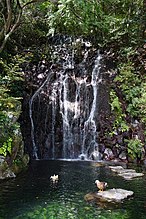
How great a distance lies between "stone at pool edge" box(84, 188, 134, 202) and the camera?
5938 mm

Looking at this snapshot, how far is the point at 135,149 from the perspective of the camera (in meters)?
11.6

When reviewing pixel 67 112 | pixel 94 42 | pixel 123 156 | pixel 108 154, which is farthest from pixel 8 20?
pixel 94 42

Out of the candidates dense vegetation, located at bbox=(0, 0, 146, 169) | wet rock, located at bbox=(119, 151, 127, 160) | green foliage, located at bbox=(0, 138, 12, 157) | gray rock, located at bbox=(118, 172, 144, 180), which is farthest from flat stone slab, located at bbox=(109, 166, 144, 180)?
green foliage, located at bbox=(0, 138, 12, 157)

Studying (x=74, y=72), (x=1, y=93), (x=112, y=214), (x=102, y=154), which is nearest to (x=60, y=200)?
(x=112, y=214)

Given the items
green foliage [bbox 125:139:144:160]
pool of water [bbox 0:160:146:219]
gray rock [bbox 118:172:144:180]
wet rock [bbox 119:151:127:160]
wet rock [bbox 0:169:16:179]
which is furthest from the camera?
wet rock [bbox 119:151:127:160]

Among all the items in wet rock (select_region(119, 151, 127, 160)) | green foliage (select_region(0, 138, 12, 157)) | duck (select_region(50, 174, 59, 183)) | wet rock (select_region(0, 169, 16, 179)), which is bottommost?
duck (select_region(50, 174, 59, 183))

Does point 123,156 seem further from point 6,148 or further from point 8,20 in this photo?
point 8,20

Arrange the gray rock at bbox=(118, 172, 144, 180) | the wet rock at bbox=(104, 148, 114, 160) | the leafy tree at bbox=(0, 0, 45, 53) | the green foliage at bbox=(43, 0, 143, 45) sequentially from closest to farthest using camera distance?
the green foliage at bbox=(43, 0, 143, 45) → the gray rock at bbox=(118, 172, 144, 180) → the leafy tree at bbox=(0, 0, 45, 53) → the wet rock at bbox=(104, 148, 114, 160)

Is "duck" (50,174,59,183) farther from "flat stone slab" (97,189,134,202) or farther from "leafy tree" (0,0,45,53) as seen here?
"leafy tree" (0,0,45,53)

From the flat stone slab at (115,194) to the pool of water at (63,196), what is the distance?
14 centimetres

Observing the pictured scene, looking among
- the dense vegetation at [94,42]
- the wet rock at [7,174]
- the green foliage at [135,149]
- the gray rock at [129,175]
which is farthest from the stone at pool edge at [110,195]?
the green foliage at [135,149]

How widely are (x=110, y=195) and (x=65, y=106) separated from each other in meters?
7.95

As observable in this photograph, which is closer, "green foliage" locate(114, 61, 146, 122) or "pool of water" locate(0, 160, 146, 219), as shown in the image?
"pool of water" locate(0, 160, 146, 219)

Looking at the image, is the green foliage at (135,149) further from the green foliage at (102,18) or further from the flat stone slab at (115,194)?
the flat stone slab at (115,194)
